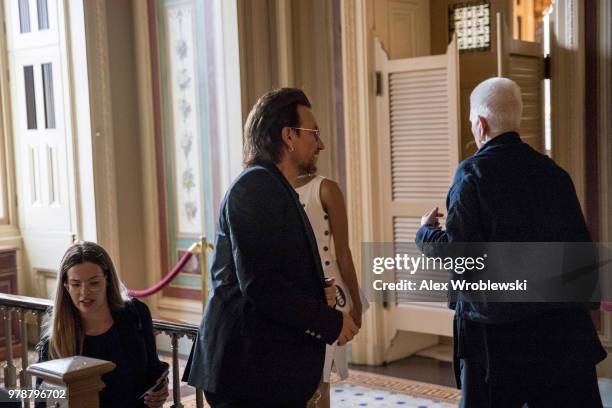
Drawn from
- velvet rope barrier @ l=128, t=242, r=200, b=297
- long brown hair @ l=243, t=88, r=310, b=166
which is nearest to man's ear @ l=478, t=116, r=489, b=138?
long brown hair @ l=243, t=88, r=310, b=166

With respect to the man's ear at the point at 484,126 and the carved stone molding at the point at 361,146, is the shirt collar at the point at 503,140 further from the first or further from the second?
the carved stone molding at the point at 361,146

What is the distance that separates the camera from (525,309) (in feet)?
7.79

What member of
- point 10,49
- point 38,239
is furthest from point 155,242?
point 10,49

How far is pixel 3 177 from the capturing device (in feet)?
22.5

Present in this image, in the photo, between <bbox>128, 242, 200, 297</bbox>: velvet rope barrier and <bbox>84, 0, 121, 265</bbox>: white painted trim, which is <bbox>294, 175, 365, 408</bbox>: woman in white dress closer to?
<bbox>128, 242, 200, 297</bbox>: velvet rope barrier

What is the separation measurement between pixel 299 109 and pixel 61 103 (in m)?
4.45

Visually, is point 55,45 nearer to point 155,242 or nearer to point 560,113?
point 155,242

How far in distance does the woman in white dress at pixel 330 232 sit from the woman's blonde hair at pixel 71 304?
1026 millimetres

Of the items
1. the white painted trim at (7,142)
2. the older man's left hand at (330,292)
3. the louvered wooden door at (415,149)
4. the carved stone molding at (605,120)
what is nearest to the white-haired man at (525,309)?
the older man's left hand at (330,292)

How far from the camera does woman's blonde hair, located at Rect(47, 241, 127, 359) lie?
276cm

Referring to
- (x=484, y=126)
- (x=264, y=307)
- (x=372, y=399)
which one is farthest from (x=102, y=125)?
(x=264, y=307)

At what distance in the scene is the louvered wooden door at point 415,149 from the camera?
17.3 ft

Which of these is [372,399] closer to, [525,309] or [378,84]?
[378,84]

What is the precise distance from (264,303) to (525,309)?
0.77 metres
